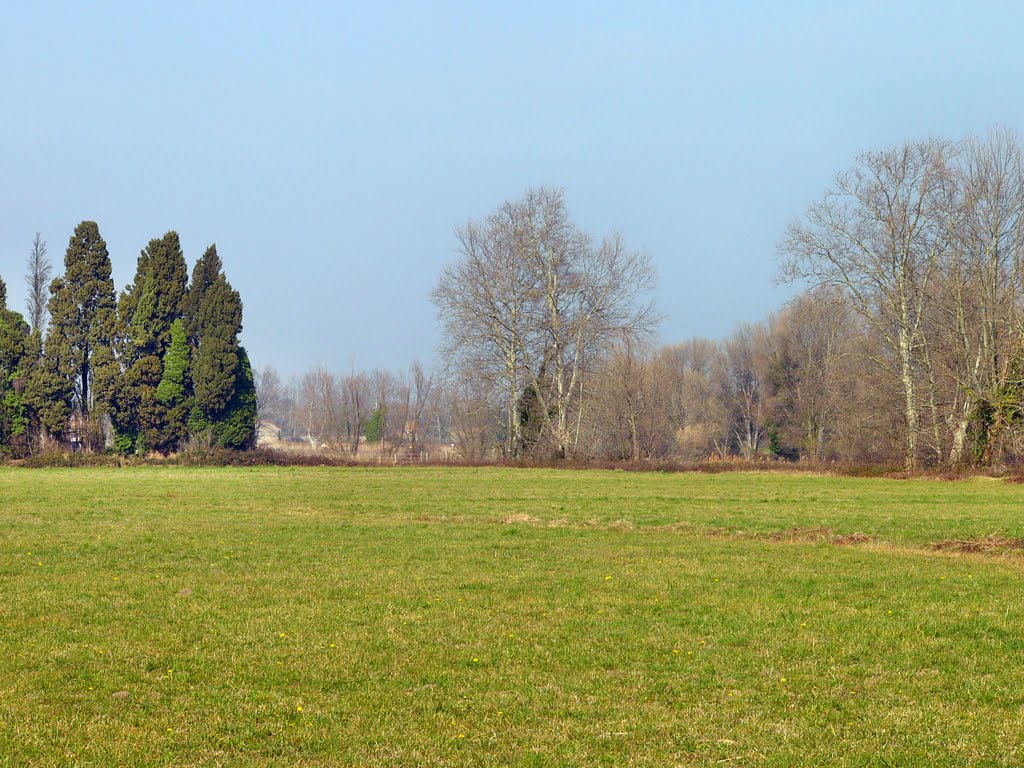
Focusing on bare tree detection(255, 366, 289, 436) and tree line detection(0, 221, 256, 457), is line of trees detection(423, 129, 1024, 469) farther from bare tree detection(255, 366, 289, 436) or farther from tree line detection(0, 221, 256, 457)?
→ bare tree detection(255, 366, 289, 436)

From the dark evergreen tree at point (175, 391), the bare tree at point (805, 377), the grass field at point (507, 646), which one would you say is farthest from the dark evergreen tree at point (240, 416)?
the grass field at point (507, 646)

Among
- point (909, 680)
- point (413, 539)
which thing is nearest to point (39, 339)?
point (413, 539)

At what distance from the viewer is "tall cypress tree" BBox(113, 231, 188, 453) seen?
66875 millimetres

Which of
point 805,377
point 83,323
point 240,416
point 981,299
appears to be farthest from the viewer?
point 805,377

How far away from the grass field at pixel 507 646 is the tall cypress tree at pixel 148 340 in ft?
160

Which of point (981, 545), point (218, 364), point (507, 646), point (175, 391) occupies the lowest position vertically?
point (507, 646)

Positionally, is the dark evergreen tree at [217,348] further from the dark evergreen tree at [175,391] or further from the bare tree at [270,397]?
the bare tree at [270,397]

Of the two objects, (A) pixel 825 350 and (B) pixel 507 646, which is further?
(A) pixel 825 350

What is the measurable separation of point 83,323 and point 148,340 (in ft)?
15.9

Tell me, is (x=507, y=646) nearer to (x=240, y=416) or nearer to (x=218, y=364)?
(x=218, y=364)

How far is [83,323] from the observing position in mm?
66812

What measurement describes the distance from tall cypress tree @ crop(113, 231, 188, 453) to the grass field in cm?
4872

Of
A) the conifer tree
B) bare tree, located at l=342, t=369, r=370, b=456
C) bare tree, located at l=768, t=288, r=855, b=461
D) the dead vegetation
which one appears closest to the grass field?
the dead vegetation

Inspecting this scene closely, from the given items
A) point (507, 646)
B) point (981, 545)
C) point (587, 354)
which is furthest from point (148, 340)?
point (507, 646)
